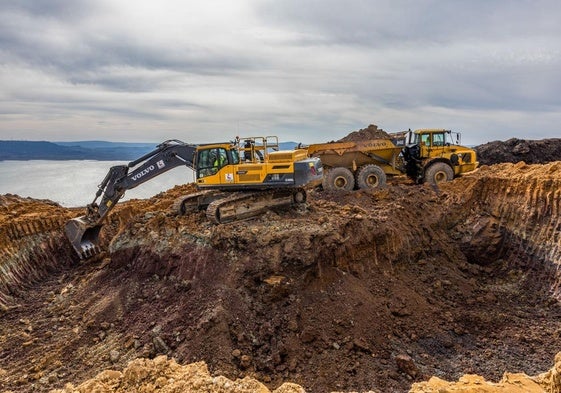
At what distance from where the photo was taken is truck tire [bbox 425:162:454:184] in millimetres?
15289

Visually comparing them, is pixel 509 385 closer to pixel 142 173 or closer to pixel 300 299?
pixel 300 299

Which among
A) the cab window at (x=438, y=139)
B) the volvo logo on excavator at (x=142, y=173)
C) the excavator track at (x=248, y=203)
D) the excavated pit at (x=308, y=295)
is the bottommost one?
the excavated pit at (x=308, y=295)

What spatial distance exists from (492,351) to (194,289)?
5.78 metres

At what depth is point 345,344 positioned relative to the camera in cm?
761

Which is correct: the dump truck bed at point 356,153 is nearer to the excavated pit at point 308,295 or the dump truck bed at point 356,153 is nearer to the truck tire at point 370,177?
the truck tire at point 370,177

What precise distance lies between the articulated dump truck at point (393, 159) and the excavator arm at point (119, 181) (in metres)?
5.49

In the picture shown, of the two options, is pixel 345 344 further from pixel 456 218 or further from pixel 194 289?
pixel 456 218

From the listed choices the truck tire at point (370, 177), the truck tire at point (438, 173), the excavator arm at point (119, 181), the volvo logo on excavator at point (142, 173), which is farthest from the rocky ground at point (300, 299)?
the truck tire at point (438, 173)

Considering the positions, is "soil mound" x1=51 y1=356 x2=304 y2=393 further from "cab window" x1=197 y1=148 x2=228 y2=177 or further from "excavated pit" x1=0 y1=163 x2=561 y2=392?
"cab window" x1=197 y1=148 x2=228 y2=177

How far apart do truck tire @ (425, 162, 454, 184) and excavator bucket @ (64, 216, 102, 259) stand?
10.9m

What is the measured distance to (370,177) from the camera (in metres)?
14.8

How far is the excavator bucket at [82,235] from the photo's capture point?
11352 mm

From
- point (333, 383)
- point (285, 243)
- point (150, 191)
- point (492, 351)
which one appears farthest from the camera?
point (150, 191)

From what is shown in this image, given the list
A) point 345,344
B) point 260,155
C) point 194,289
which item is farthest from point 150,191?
point 345,344
